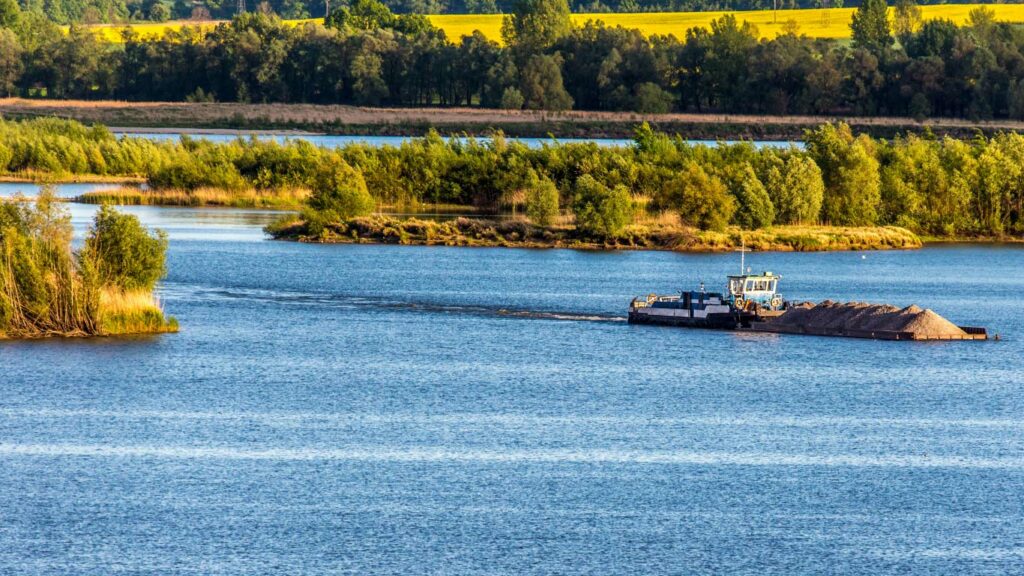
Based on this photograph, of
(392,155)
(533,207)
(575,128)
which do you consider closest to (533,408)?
(533,207)

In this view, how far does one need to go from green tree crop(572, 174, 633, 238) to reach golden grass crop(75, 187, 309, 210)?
25.0m

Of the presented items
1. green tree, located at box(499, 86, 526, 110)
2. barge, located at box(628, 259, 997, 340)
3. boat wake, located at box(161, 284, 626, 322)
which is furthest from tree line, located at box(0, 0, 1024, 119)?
barge, located at box(628, 259, 997, 340)

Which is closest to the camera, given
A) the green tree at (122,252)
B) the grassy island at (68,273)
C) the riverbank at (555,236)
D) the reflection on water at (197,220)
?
the grassy island at (68,273)

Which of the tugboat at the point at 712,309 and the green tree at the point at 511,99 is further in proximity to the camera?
the green tree at the point at 511,99

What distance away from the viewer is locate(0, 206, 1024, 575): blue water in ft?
102

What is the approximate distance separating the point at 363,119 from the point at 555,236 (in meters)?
95.1

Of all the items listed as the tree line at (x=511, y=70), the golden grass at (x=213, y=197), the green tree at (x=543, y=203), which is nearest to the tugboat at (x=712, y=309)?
the green tree at (x=543, y=203)

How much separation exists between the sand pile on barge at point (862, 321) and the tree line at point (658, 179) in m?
32.9

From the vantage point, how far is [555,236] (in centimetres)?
9700

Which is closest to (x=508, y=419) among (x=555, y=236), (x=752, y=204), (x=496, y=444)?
(x=496, y=444)

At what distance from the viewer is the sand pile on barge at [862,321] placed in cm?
6078

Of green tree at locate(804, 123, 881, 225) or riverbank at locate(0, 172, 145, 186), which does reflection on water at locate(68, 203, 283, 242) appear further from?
green tree at locate(804, 123, 881, 225)

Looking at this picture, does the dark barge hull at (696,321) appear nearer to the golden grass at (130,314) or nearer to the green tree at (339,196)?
the golden grass at (130,314)

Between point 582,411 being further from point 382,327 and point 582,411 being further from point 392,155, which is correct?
point 392,155
